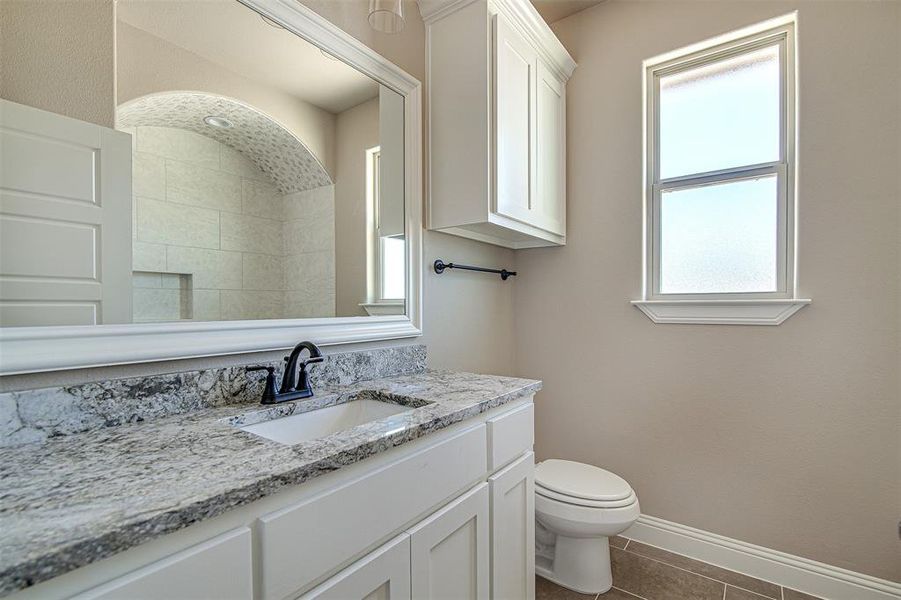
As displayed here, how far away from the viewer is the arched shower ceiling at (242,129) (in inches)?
40.3

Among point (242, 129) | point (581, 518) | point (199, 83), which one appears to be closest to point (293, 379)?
point (242, 129)

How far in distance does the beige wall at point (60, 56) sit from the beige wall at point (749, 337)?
76.1 inches

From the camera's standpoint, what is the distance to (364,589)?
2.71ft

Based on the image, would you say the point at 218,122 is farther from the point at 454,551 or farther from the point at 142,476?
the point at 454,551

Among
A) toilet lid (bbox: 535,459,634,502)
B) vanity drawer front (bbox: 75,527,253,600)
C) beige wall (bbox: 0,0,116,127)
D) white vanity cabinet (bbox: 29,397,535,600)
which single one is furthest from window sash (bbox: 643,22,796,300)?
beige wall (bbox: 0,0,116,127)

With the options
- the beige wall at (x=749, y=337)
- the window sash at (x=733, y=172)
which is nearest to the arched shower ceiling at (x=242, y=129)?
the beige wall at (x=749, y=337)

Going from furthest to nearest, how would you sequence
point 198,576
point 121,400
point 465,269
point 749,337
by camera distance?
point 465,269 → point 749,337 → point 121,400 → point 198,576

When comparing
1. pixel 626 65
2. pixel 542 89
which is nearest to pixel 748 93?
pixel 626 65

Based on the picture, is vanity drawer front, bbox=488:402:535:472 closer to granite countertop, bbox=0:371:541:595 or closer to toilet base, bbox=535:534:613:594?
granite countertop, bbox=0:371:541:595

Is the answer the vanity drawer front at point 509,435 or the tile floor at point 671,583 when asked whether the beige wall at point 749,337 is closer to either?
the tile floor at point 671,583

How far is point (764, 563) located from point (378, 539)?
1.85 meters

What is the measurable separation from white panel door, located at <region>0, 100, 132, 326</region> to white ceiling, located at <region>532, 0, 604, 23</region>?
205 centimetres

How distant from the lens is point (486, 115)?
5.29ft

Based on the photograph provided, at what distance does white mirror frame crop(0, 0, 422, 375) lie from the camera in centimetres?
85
